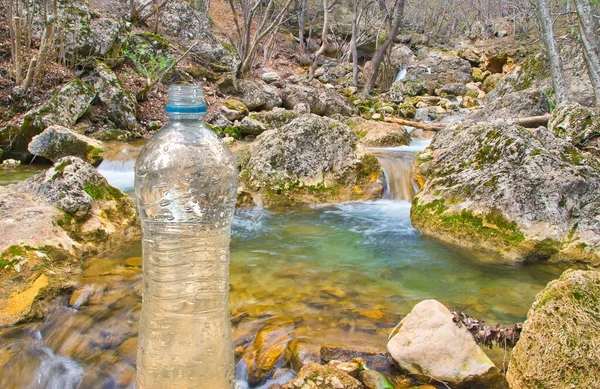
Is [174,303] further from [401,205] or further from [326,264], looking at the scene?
[401,205]

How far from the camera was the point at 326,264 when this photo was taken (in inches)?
183

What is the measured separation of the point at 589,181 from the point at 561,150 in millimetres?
554

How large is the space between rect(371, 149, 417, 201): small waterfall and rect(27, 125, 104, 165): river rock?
5.14 meters

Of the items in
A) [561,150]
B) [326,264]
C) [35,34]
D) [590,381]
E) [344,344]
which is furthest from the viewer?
[35,34]

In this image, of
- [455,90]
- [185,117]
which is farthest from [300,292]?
[455,90]

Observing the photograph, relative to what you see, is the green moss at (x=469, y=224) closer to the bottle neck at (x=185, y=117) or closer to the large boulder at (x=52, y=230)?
the large boulder at (x=52, y=230)

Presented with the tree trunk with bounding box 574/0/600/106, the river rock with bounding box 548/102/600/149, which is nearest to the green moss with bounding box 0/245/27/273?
the river rock with bounding box 548/102/600/149

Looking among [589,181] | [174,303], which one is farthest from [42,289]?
[589,181]

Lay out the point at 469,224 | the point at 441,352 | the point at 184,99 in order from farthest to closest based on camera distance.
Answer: the point at 469,224 < the point at 441,352 < the point at 184,99

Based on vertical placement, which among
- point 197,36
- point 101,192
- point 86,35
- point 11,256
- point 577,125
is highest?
point 197,36

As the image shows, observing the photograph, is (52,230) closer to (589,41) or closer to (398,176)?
(398,176)

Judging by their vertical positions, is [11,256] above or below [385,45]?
below

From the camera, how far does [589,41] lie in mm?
8953

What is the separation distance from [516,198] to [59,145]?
285 inches
